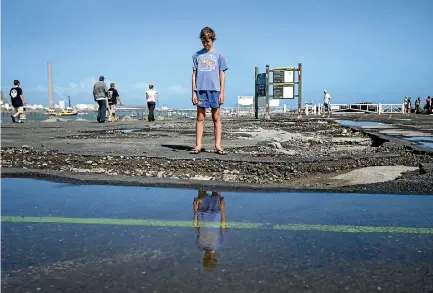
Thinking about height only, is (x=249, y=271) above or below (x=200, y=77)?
below

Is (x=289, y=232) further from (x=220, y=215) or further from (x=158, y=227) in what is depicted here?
(x=158, y=227)

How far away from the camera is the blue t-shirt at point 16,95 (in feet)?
56.5

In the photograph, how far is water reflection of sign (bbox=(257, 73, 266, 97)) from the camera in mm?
25281

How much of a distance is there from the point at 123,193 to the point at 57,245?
4.35 ft

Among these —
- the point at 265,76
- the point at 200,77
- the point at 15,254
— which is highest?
the point at 265,76

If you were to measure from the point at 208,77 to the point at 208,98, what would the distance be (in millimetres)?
295

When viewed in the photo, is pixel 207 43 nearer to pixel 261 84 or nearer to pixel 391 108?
pixel 261 84

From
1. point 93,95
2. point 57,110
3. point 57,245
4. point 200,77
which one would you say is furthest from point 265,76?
point 57,110

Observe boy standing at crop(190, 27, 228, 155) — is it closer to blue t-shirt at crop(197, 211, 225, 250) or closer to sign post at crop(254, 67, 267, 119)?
blue t-shirt at crop(197, 211, 225, 250)

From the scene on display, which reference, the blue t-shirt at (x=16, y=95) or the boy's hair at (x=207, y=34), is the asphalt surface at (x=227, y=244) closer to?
the boy's hair at (x=207, y=34)

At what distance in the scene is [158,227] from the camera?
2.47 metres

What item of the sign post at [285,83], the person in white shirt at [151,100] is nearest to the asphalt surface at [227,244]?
the person in white shirt at [151,100]

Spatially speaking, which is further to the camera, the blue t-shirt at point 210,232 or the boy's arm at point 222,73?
the boy's arm at point 222,73

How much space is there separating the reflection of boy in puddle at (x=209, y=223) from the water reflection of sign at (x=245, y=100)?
1448 inches
